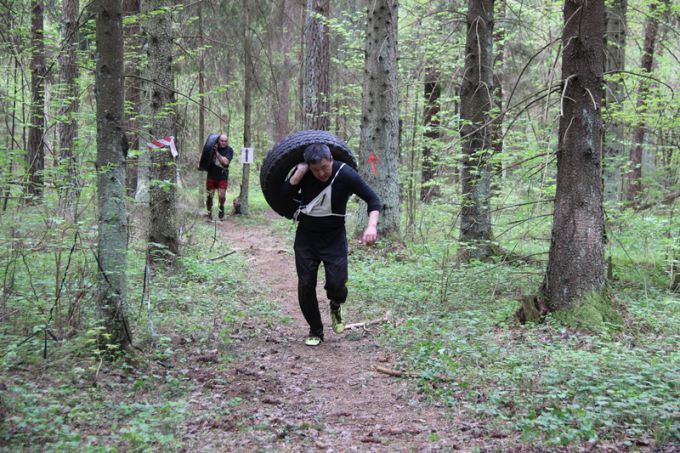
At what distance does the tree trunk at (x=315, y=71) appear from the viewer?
1348 cm

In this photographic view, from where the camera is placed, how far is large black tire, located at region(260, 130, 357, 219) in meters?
5.89

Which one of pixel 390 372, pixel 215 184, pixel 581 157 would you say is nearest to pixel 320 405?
pixel 390 372

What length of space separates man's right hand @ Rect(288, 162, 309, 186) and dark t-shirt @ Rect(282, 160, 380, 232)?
0.21 ft

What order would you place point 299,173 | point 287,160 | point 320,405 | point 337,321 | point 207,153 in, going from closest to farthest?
point 320,405 → point 299,173 → point 287,160 → point 337,321 → point 207,153

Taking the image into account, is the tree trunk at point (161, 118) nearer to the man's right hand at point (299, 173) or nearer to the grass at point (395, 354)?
the grass at point (395, 354)

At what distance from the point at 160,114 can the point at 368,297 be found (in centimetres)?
378

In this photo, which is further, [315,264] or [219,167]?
[219,167]

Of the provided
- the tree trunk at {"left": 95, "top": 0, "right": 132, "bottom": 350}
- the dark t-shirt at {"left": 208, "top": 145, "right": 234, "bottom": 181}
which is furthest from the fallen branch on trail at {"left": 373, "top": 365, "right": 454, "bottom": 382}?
the dark t-shirt at {"left": 208, "top": 145, "right": 234, "bottom": 181}

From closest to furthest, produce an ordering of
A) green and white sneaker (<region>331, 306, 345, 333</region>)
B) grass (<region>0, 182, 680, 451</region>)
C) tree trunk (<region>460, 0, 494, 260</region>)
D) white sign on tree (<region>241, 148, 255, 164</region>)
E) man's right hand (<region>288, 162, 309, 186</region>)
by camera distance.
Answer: grass (<region>0, 182, 680, 451</region>), man's right hand (<region>288, 162, 309, 186</region>), green and white sneaker (<region>331, 306, 345, 333</region>), tree trunk (<region>460, 0, 494, 260</region>), white sign on tree (<region>241, 148, 255, 164</region>)

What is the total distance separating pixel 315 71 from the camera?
13766 mm

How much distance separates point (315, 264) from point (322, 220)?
1.69 ft

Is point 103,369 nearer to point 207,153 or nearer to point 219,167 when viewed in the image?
point 207,153

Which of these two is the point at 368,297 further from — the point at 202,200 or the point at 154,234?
the point at 202,200

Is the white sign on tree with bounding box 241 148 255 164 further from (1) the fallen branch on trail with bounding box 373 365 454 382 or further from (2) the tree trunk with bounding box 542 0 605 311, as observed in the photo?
(2) the tree trunk with bounding box 542 0 605 311
